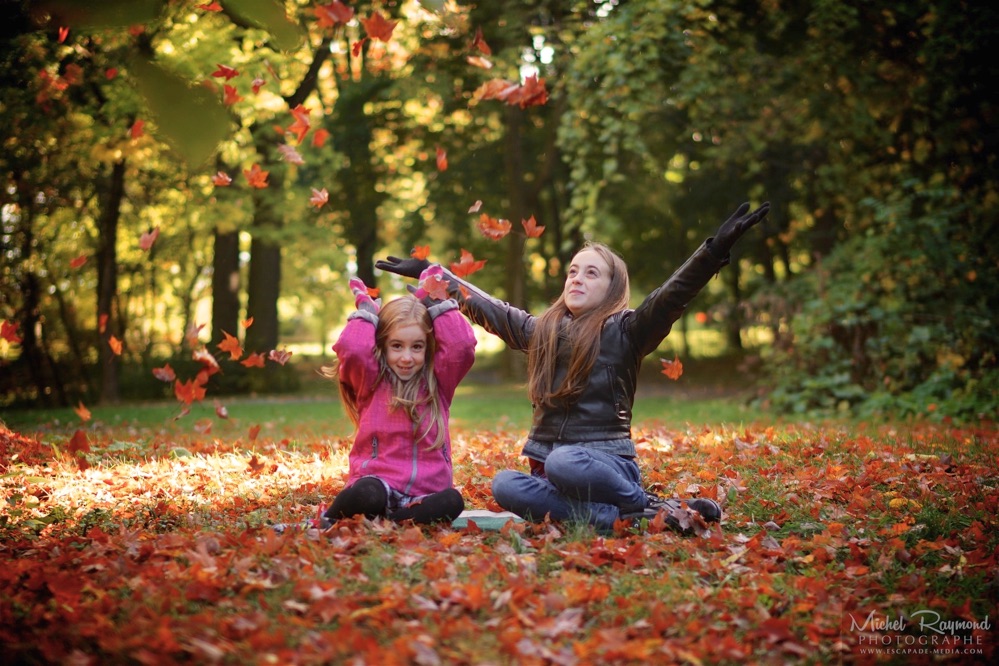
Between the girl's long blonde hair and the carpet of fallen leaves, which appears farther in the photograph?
the girl's long blonde hair

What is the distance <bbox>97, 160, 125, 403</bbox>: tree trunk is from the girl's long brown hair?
9427 mm

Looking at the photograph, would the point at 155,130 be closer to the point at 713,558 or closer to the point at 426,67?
the point at 713,558

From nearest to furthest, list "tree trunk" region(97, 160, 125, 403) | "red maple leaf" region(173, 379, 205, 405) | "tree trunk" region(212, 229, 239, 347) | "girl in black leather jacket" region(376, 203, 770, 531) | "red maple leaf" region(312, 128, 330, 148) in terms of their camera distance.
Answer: "girl in black leather jacket" region(376, 203, 770, 531) → "red maple leaf" region(312, 128, 330, 148) → "red maple leaf" region(173, 379, 205, 405) → "tree trunk" region(97, 160, 125, 403) → "tree trunk" region(212, 229, 239, 347)

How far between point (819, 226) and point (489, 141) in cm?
753

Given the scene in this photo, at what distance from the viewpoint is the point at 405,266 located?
438 centimetres

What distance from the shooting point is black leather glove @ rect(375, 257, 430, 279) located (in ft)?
14.3

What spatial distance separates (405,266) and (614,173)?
958cm

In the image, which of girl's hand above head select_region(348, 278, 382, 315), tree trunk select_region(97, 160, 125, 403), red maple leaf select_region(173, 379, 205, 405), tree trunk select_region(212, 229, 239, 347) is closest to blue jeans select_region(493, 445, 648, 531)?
girl's hand above head select_region(348, 278, 382, 315)

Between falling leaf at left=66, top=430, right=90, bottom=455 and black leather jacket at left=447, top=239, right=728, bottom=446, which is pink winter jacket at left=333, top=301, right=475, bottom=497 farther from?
falling leaf at left=66, top=430, right=90, bottom=455

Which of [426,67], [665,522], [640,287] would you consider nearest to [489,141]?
[426,67]

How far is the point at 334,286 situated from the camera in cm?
2731

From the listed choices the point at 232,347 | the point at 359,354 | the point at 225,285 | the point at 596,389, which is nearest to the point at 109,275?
the point at 225,285

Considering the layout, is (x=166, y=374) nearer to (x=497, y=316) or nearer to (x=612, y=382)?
(x=497, y=316)

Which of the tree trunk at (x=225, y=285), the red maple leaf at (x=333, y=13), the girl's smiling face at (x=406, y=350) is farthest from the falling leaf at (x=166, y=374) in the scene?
the red maple leaf at (x=333, y=13)
